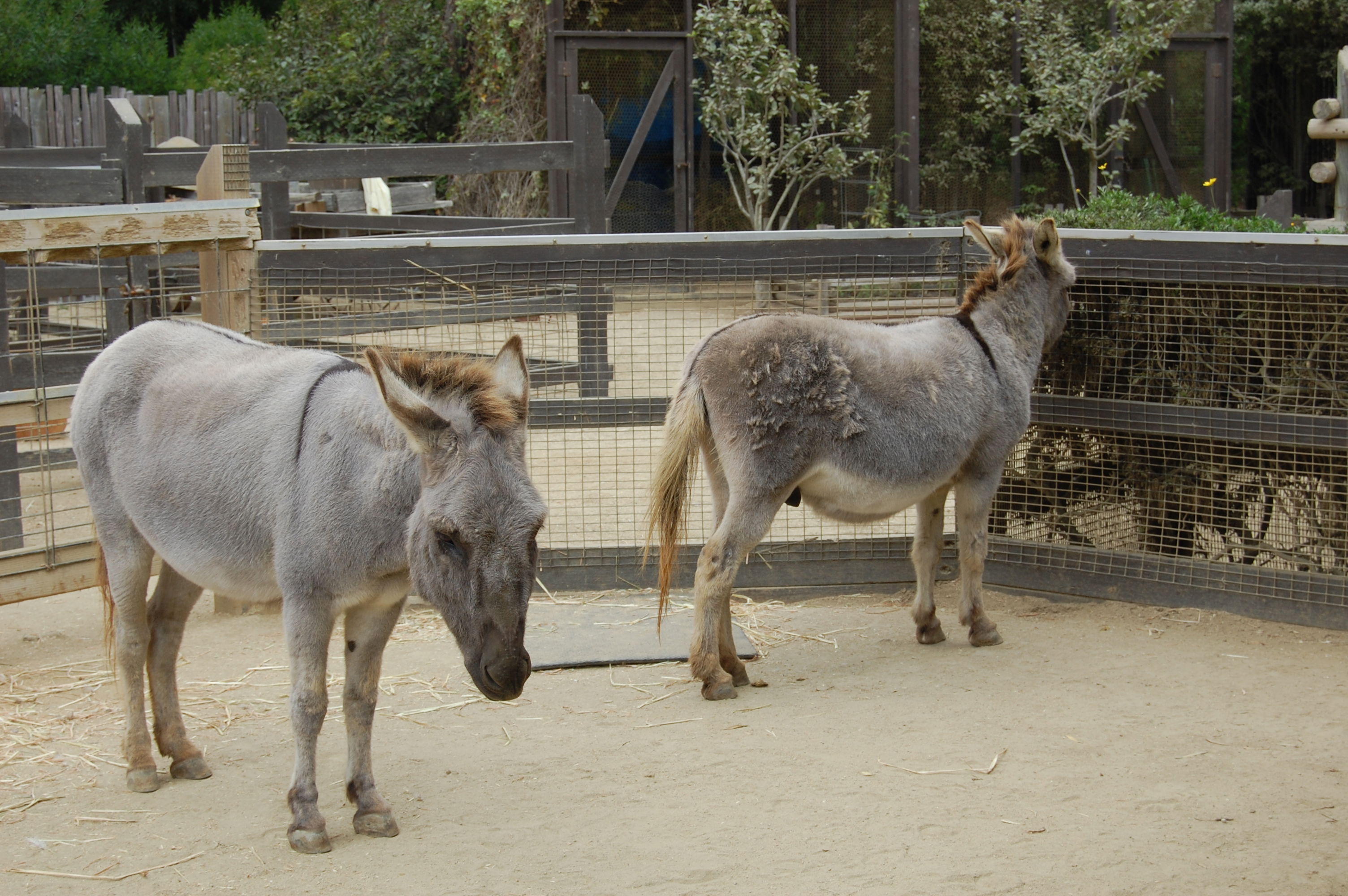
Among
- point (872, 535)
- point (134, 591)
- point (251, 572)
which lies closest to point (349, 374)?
point (251, 572)

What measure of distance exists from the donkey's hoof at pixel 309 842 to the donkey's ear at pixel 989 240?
3935mm

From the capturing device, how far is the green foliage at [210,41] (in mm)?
22969

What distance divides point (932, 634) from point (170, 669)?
3338 millimetres

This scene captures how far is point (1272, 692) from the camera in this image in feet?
16.3

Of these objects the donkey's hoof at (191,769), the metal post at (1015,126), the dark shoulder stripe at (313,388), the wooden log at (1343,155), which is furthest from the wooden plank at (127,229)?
the metal post at (1015,126)

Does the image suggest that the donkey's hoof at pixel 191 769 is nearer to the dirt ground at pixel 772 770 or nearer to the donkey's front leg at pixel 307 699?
the dirt ground at pixel 772 770

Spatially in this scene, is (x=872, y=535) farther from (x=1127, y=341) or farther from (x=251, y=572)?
(x=251, y=572)

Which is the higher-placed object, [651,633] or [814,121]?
[814,121]

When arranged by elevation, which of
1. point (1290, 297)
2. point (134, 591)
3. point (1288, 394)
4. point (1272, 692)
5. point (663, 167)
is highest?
point (663, 167)

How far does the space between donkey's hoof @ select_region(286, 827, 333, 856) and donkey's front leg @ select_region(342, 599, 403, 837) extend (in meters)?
0.14

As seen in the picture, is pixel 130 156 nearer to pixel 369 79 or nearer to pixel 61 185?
pixel 61 185

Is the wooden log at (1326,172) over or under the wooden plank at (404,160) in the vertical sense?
under

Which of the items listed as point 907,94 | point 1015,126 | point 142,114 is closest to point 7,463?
point 907,94

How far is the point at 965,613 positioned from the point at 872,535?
1079mm
